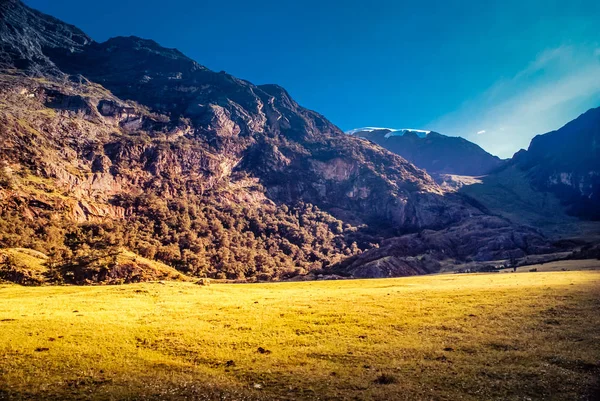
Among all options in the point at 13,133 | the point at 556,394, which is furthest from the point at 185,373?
the point at 13,133

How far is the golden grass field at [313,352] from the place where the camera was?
68.1ft

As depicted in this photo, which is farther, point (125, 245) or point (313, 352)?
point (125, 245)

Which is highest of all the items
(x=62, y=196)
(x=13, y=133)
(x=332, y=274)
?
(x=13, y=133)

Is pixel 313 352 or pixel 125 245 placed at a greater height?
pixel 125 245

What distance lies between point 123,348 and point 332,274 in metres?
138

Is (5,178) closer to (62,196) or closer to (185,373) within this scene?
(62,196)

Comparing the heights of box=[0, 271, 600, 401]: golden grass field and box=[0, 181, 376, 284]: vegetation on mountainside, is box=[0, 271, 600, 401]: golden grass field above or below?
below

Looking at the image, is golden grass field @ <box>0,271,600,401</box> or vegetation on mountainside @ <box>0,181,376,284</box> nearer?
golden grass field @ <box>0,271,600,401</box>

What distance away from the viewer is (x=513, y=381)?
2141cm

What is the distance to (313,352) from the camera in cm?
2786

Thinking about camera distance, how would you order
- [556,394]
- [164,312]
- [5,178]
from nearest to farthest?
[556,394] → [164,312] → [5,178]

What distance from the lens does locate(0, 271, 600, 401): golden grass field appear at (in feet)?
68.1

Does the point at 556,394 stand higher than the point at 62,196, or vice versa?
the point at 62,196

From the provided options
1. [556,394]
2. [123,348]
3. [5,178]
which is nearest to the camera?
[556,394]
